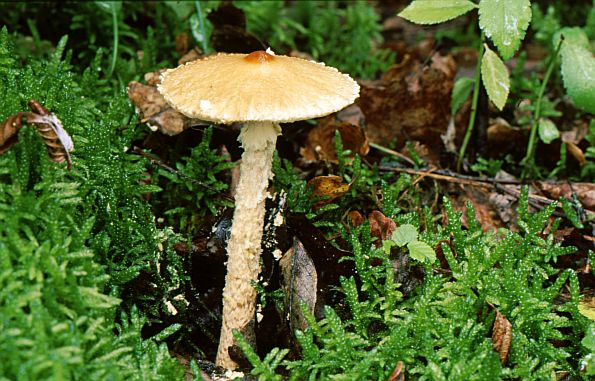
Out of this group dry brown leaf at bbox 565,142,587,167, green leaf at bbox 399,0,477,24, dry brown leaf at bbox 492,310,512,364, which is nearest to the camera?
dry brown leaf at bbox 492,310,512,364

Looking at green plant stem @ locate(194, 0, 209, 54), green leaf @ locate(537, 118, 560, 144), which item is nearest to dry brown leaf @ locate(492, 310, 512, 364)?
Result: green leaf @ locate(537, 118, 560, 144)

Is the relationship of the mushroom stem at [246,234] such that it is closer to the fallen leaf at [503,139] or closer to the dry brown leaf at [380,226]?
the dry brown leaf at [380,226]

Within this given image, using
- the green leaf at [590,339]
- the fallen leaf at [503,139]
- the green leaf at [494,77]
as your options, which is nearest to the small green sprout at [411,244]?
the green leaf at [590,339]

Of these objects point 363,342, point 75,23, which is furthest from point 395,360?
point 75,23

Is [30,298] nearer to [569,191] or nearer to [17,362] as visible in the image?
[17,362]

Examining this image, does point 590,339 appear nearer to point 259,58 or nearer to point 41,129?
point 259,58

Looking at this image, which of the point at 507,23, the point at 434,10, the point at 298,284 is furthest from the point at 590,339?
the point at 434,10

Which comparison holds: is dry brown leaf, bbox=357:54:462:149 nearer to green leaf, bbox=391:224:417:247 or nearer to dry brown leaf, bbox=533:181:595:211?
dry brown leaf, bbox=533:181:595:211
